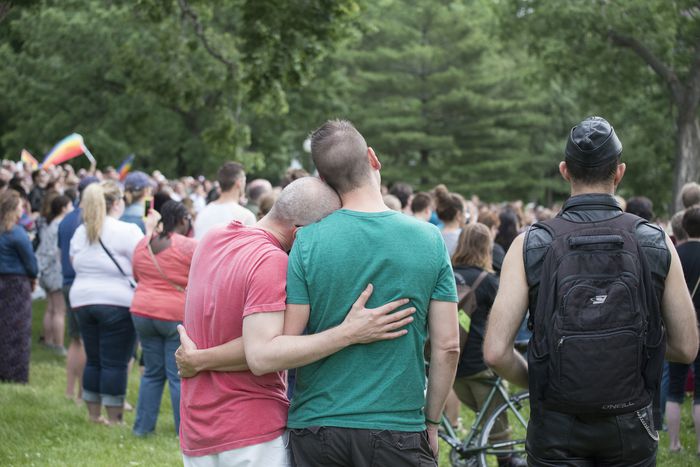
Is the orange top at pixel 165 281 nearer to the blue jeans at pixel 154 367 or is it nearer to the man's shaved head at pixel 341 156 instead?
the blue jeans at pixel 154 367

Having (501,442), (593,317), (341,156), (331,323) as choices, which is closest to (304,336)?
(331,323)

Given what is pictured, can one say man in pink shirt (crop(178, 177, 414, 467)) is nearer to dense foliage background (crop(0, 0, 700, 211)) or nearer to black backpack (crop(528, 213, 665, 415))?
black backpack (crop(528, 213, 665, 415))

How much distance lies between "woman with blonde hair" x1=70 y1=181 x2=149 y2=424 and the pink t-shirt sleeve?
485 centimetres

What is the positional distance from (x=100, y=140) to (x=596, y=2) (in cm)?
1745

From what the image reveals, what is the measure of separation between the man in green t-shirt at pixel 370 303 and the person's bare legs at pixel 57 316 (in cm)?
973

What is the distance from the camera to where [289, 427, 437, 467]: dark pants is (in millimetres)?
3322

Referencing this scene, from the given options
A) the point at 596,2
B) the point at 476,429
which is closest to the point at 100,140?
the point at 596,2

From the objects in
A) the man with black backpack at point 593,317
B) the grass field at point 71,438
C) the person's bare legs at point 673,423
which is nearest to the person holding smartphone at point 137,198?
the grass field at point 71,438

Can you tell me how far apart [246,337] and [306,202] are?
1.75 ft

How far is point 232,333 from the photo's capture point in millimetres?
3650

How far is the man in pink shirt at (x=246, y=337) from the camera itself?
11.1ft

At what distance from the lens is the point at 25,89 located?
33.4 meters

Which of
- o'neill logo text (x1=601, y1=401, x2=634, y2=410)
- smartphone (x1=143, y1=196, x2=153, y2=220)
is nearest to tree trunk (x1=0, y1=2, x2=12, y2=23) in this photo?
smartphone (x1=143, y1=196, x2=153, y2=220)

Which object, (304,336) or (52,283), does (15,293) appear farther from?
(304,336)
